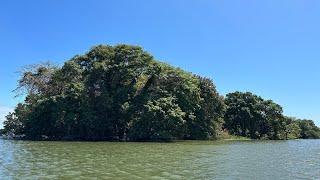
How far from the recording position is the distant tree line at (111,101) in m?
53.8

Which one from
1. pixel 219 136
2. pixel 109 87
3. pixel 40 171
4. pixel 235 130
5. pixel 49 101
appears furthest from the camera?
pixel 235 130

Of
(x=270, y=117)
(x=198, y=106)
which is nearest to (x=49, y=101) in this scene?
(x=198, y=106)

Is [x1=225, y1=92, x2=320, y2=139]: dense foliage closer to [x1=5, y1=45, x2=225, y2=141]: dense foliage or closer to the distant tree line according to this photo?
the distant tree line

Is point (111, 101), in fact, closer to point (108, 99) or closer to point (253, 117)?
point (108, 99)

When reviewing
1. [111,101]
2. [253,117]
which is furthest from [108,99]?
[253,117]

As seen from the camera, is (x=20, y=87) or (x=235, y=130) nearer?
(x=20, y=87)

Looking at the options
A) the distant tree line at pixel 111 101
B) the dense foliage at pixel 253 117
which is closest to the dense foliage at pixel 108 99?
the distant tree line at pixel 111 101

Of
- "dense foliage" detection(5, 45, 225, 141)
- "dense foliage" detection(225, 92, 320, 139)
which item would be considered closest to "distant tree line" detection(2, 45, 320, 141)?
"dense foliage" detection(5, 45, 225, 141)

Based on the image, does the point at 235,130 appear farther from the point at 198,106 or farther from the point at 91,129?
the point at 91,129

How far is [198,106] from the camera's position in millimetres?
63000

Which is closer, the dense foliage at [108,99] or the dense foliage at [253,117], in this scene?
the dense foliage at [108,99]

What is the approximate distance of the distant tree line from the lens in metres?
53.8

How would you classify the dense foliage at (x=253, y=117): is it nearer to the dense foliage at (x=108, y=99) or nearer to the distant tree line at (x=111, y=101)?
the distant tree line at (x=111, y=101)

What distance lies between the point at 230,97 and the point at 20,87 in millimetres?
43155
